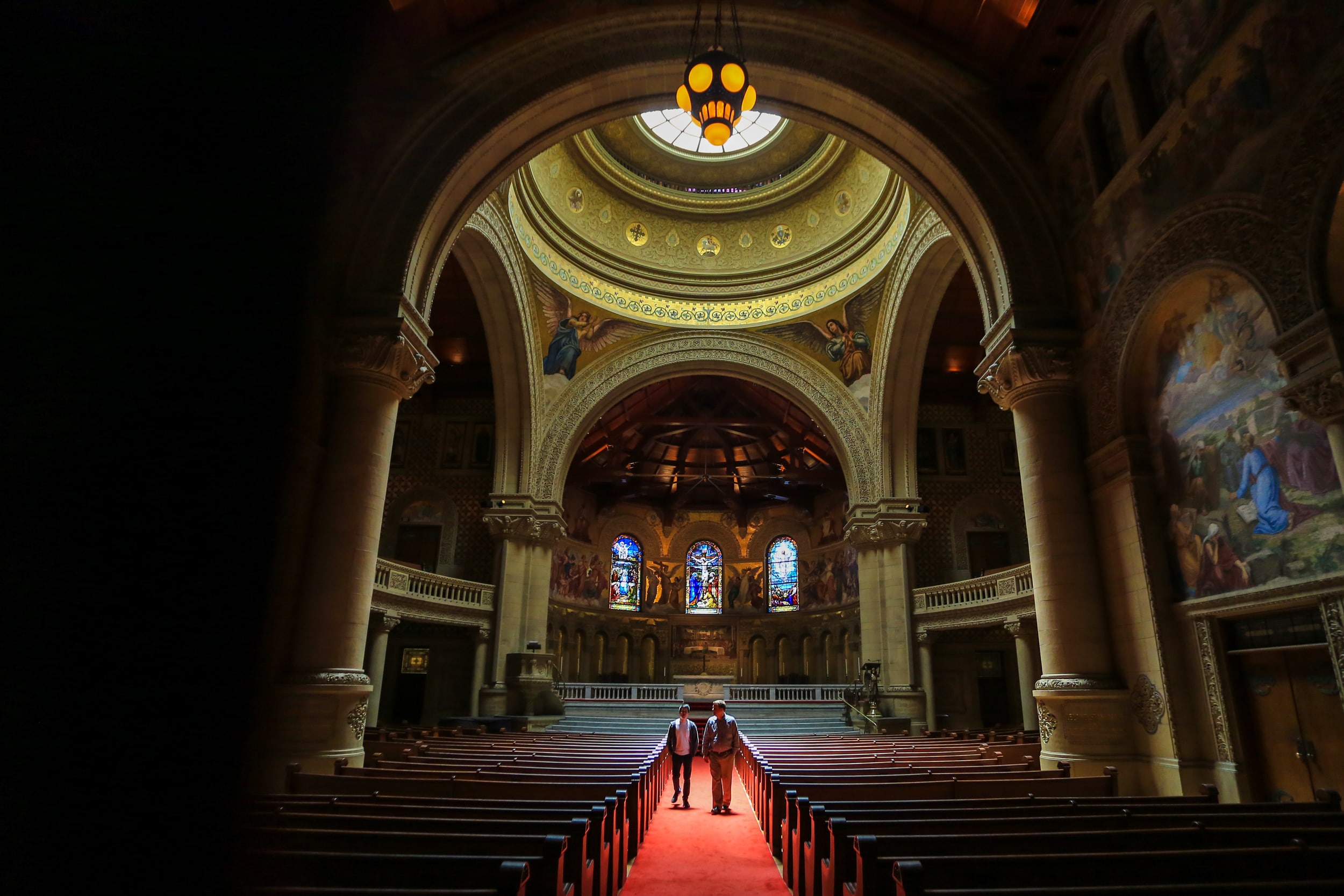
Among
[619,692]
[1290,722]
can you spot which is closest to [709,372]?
[619,692]

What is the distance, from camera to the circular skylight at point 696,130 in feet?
71.3

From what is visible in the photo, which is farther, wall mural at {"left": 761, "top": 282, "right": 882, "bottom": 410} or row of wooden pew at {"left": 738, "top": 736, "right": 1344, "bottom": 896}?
wall mural at {"left": 761, "top": 282, "right": 882, "bottom": 410}

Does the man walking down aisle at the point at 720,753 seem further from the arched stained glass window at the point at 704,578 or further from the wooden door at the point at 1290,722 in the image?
the arched stained glass window at the point at 704,578

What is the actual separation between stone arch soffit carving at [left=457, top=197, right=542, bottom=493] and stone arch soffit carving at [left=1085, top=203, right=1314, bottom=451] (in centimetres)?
1292

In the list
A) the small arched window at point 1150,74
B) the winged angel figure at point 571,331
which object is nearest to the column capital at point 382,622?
the winged angel figure at point 571,331

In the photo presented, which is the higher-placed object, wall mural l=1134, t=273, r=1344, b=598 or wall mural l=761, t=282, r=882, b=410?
wall mural l=761, t=282, r=882, b=410

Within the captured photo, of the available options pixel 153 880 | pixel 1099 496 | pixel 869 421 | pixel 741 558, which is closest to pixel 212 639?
pixel 153 880

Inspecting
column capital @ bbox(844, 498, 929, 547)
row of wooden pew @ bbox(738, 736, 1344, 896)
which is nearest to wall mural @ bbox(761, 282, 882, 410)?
column capital @ bbox(844, 498, 929, 547)

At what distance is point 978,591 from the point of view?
18.1 metres

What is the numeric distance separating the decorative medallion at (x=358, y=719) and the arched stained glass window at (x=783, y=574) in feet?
77.6

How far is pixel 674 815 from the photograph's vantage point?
8531mm

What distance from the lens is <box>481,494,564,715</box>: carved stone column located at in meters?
19.4

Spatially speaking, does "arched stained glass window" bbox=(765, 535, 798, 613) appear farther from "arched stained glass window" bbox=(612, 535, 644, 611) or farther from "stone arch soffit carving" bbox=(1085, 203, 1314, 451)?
"stone arch soffit carving" bbox=(1085, 203, 1314, 451)

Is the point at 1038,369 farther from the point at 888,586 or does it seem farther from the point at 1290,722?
the point at 888,586
